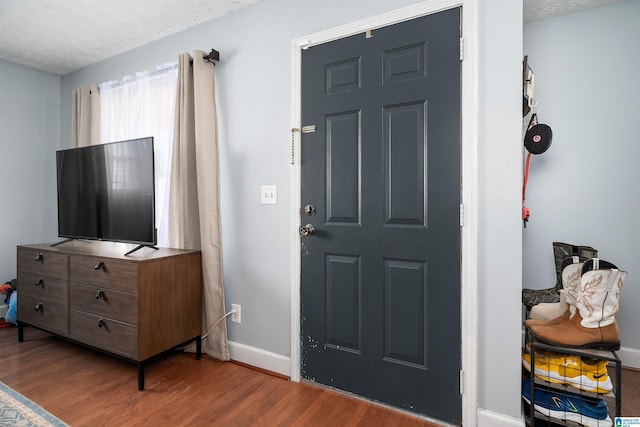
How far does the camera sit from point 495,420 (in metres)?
1.54

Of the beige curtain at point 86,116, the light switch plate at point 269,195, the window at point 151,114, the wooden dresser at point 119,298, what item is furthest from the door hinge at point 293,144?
the beige curtain at point 86,116

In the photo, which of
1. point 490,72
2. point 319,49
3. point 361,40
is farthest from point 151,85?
point 490,72

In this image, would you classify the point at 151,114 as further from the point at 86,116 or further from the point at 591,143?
the point at 591,143

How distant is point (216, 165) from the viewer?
2.33m

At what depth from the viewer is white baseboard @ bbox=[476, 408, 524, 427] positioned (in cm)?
150

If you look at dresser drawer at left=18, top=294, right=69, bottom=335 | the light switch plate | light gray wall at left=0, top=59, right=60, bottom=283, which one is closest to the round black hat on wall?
the light switch plate

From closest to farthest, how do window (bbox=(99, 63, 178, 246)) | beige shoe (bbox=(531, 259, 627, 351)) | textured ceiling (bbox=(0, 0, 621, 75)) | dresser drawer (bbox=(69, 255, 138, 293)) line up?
beige shoe (bbox=(531, 259, 627, 351)), dresser drawer (bbox=(69, 255, 138, 293)), textured ceiling (bbox=(0, 0, 621, 75)), window (bbox=(99, 63, 178, 246))

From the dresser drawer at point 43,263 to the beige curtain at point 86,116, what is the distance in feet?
3.64

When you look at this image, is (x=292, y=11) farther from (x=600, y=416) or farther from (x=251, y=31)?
(x=600, y=416)

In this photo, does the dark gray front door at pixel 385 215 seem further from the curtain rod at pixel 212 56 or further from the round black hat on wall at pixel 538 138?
the round black hat on wall at pixel 538 138

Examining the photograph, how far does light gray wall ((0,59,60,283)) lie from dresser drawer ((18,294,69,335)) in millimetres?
985

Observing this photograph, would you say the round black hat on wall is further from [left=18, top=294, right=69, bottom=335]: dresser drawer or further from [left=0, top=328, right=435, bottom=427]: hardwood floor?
[left=18, top=294, right=69, bottom=335]: dresser drawer

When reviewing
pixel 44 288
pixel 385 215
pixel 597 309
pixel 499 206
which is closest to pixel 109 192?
pixel 44 288

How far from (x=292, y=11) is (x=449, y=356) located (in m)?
2.23
